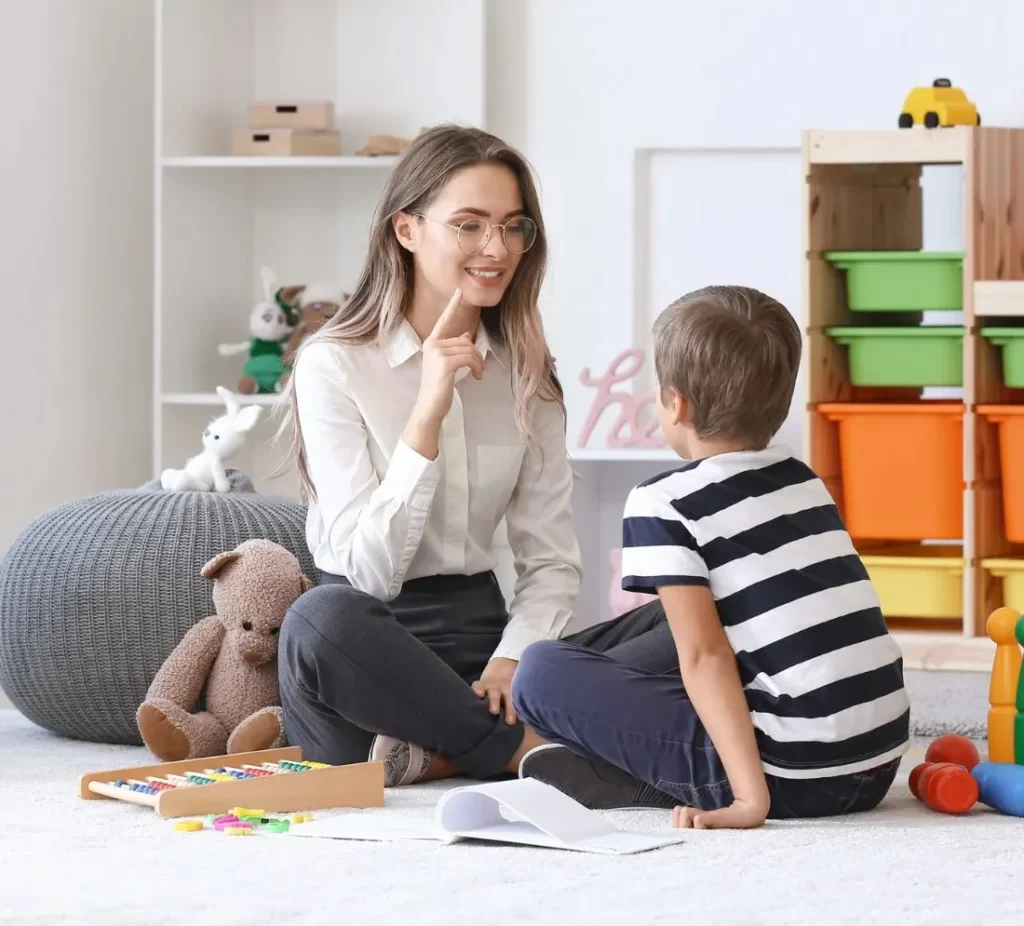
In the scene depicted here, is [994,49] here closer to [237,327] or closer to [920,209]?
[920,209]

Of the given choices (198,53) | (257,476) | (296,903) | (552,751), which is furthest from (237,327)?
(296,903)

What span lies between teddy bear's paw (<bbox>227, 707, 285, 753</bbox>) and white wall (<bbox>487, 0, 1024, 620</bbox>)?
4.47 feet

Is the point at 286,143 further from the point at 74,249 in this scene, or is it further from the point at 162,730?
the point at 162,730

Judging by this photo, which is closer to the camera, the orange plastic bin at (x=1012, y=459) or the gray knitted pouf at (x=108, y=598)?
the gray knitted pouf at (x=108, y=598)

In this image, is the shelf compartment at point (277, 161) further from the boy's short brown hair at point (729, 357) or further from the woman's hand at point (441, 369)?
the boy's short brown hair at point (729, 357)

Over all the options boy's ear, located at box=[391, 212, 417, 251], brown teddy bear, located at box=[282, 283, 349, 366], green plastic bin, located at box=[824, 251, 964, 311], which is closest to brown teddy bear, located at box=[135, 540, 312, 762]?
boy's ear, located at box=[391, 212, 417, 251]

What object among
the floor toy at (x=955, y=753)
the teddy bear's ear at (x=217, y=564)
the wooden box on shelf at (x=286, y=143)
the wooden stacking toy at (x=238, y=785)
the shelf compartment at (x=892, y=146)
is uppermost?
the wooden box on shelf at (x=286, y=143)

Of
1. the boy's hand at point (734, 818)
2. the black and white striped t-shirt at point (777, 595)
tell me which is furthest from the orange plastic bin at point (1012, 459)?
the boy's hand at point (734, 818)

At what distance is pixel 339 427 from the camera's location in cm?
173

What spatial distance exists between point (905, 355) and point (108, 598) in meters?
1.26

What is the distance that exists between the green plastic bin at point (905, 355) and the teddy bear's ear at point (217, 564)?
1096mm

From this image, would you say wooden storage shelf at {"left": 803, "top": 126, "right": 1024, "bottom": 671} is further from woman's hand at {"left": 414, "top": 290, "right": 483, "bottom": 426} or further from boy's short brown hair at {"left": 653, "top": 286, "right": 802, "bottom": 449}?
boy's short brown hair at {"left": 653, "top": 286, "right": 802, "bottom": 449}

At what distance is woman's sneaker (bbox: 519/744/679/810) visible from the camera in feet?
5.00

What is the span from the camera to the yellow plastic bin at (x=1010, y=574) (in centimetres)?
246
